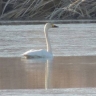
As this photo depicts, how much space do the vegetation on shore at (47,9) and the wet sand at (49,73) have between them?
1704cm

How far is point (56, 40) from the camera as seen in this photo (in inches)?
627

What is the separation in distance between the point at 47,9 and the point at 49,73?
2123 centimetres

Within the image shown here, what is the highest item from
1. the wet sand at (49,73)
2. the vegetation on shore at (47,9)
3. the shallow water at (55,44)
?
the vegetation on shore at (47,9)

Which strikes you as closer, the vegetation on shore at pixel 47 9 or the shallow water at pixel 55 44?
the shallow water at pixel 55 44

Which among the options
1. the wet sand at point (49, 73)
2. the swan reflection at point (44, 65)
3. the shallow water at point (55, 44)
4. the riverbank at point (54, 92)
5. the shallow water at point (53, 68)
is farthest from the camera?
the shallow water at point (55, 44)

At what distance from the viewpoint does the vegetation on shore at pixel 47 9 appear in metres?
28.9

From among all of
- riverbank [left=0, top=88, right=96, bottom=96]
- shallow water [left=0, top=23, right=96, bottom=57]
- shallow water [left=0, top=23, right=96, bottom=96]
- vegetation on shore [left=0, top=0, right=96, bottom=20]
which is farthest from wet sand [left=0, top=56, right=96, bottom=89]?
vegetation on shore [left=0, top=0, right=96, bottom=20]

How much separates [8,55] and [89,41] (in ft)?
10.8

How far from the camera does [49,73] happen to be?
945 cm

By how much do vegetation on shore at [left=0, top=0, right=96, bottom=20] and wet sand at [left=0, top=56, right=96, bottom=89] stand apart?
17041 mm

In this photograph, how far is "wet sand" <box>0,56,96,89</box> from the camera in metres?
8.37

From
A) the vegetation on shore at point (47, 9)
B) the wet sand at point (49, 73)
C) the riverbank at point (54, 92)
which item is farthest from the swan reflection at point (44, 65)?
the vegetation on shore at point (47, 9)

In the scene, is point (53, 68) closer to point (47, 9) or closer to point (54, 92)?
point (54, 92)

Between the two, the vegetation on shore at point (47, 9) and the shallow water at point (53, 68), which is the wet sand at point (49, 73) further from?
the vegetation on shore at point (47, 9)
